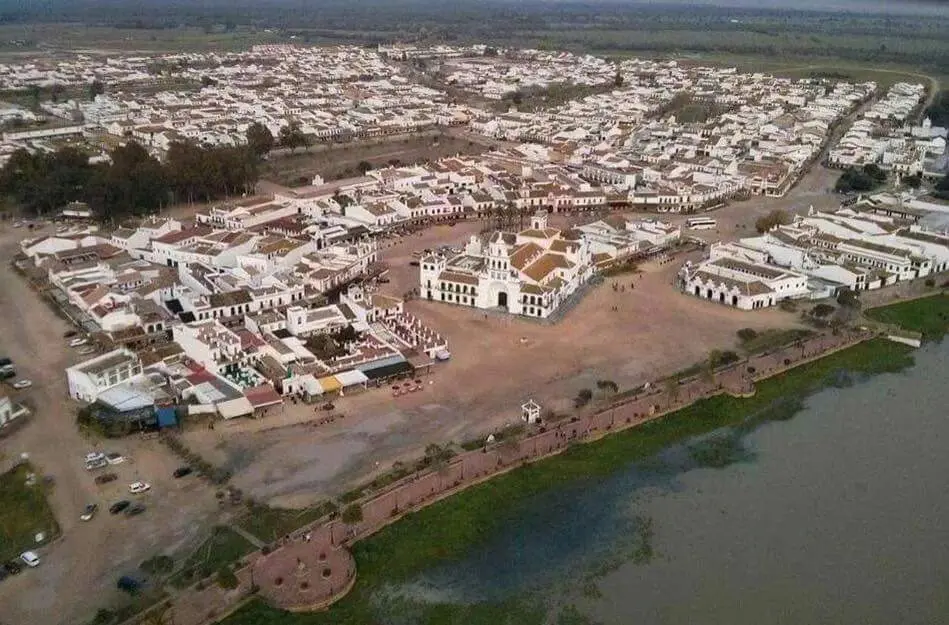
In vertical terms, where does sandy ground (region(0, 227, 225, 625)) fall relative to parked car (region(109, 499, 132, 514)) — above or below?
below

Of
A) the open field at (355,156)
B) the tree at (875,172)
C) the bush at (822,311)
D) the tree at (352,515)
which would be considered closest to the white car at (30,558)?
the tree at (352,515)

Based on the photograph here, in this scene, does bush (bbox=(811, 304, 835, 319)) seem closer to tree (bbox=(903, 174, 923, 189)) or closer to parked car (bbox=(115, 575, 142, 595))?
tree (bbox=(903, 174, 923, 189))

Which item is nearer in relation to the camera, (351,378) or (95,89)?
(351,378)

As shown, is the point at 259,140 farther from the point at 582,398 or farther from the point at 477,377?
the point at 582,398

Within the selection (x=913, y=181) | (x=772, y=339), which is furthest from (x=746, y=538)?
(x=913, y=181)

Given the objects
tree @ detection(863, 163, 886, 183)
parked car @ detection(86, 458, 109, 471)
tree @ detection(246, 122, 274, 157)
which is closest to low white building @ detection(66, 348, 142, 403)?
parked car @ detection(86, 458, 109, 471)

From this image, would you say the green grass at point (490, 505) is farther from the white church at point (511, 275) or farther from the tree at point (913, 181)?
the tree at point (913, 181)
